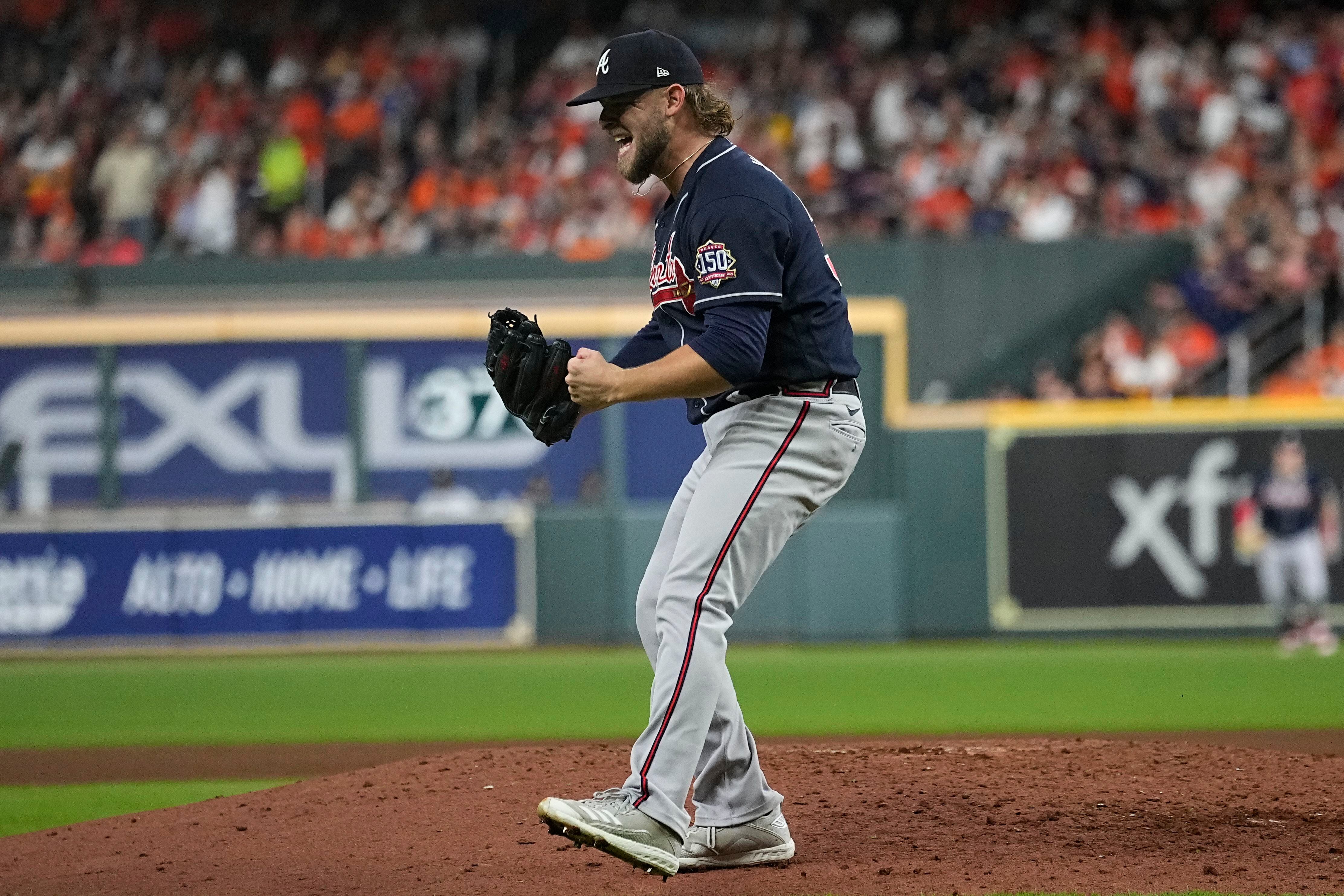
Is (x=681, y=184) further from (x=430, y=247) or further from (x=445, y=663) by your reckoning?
(x=430, y=247)

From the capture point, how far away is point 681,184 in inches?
170

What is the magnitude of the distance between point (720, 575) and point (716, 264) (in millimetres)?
794

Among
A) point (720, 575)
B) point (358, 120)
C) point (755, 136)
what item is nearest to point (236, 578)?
point (358, 120)

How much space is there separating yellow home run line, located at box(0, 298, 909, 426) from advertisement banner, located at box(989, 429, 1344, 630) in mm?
1618

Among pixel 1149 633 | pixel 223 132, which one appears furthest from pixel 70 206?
pixel 1149 633

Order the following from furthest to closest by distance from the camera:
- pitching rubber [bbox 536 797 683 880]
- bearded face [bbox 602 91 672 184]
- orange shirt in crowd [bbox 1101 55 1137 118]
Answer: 1. orange shirt in crowd [bbox 1101 55 1137 118]
2. bearded face [bbox 602 91 672 184]
3. pitching rubber [bbox 536 797 683 880]

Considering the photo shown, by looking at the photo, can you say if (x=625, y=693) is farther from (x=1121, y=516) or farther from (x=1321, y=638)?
(x=1321, y=638)

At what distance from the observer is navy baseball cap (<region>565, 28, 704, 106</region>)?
4.14 meters

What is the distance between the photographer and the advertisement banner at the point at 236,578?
13.8 m

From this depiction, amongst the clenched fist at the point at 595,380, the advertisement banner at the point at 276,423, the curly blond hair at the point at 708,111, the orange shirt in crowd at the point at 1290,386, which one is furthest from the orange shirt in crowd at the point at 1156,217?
the clenched fist at the point at 595,380

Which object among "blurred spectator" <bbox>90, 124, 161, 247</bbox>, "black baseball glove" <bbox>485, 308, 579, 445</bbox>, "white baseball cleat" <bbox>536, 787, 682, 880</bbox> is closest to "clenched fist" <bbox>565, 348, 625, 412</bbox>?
"black baseball glove" <bbox>485, 308, 579, 445</bbox>

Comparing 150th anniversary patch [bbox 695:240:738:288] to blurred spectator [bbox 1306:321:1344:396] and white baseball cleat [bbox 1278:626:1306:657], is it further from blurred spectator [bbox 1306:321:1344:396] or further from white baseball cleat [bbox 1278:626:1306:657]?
blurred spectator [bbox 1306:321:1344:396]

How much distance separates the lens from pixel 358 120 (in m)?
17.2

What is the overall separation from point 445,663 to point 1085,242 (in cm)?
703
